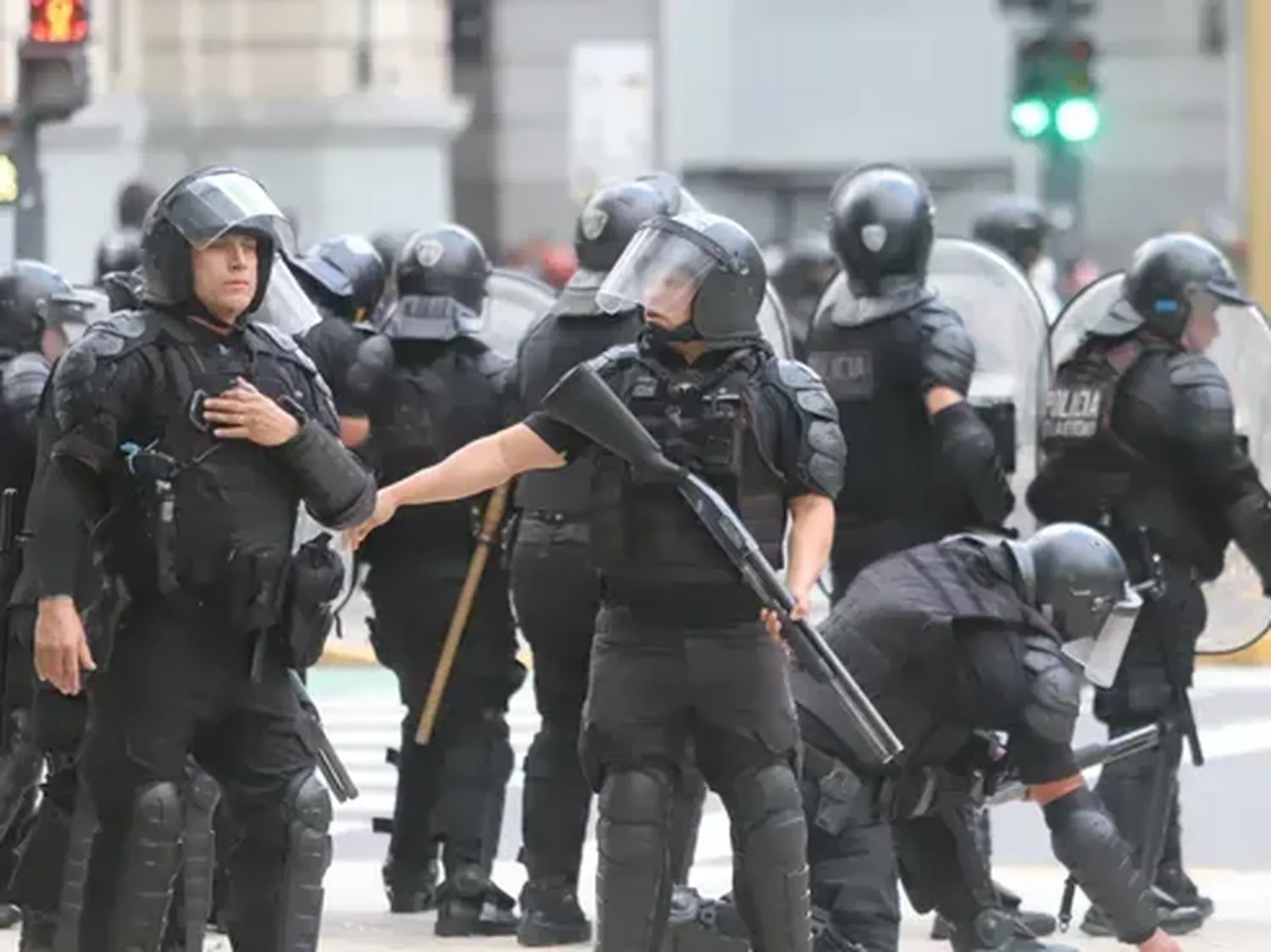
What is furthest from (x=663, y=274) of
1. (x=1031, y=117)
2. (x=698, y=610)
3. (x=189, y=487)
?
(x=1031, y=117)

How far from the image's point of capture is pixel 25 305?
10.7 m

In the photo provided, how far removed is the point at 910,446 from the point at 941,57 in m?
23.6

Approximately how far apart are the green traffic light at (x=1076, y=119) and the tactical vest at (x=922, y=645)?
44.4 feet

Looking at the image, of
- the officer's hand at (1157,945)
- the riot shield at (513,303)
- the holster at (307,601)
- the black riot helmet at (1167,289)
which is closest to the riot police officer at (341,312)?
the black riot helmet at (1167,289)

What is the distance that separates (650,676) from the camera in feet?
28.2

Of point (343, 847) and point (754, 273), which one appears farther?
point (343, 847)

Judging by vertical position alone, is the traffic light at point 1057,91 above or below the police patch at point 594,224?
below

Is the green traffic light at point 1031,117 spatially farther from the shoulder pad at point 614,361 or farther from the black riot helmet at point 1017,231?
the shoulder pad at point 614,361

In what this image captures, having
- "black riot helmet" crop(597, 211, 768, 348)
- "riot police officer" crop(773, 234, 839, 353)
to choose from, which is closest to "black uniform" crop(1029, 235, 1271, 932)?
"black riot helmet" crop(597, 211, 768, 348)

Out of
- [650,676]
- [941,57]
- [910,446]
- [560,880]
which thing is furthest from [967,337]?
[941,57]

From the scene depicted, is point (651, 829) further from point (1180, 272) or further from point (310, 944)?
point (1180, 272)

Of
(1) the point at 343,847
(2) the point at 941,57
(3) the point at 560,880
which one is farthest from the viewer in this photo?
(2) the point at 941,57

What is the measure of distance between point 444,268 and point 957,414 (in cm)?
151

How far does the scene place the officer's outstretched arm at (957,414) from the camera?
1054 centimetres
